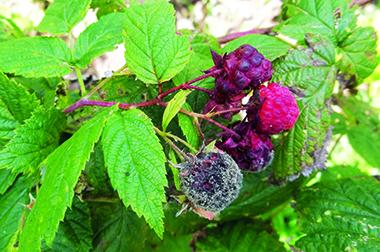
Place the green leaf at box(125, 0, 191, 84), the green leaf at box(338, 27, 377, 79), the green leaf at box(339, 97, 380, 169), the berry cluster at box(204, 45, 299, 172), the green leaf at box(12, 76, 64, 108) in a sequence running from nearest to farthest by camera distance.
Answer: the berry cluster at box(204, 45, 299, 172)
the green leaf at box(125, 0, 191, 84)
the green leaf at box(338, 27, 377, 79)
the green leaf at box(12, 76, 64, 108)
the green leaf at box(339, 97, 380, 169)

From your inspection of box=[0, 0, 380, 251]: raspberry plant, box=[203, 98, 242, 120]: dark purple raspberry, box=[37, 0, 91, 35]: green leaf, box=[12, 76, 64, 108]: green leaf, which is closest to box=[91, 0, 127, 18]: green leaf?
box=[0, 0, 380, 251]: raspberry plant

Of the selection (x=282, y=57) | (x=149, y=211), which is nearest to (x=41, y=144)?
(x=149, y=211)

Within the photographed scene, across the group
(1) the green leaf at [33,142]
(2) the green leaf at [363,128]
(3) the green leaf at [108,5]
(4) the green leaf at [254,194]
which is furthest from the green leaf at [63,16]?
(2) the green leaf at [363,128]

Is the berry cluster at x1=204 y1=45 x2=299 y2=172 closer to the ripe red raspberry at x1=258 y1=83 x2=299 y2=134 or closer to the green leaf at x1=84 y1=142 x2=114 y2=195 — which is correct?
the ripe red raspberry at x1=258 y1=83 x2=299 y2=134

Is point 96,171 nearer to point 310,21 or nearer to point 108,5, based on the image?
point 108,5

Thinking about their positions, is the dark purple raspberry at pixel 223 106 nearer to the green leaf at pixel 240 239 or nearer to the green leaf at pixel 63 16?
the green leaf at pixel 63 16

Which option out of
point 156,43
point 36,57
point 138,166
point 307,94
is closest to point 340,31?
point 307,94
